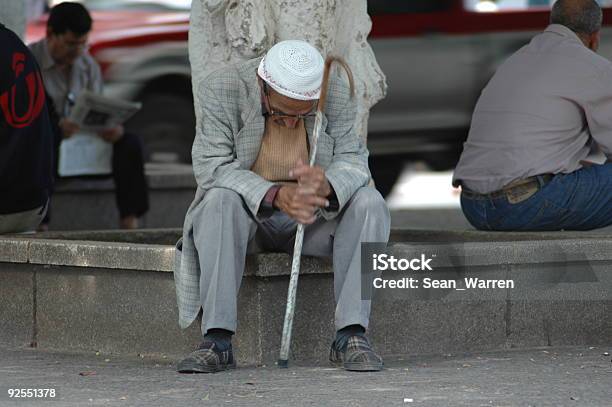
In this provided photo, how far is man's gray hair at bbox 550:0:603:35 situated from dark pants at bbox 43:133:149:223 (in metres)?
2.94

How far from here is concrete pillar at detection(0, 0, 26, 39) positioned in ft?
28.6

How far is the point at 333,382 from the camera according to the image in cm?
543

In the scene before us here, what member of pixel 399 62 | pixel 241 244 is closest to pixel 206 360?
pixel 241 244

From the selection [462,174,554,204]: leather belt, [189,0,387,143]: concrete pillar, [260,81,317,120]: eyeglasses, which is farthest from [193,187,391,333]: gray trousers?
[462,174,554,204]: leather belt

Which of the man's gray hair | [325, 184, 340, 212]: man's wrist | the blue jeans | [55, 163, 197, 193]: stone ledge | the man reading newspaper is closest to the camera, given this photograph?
[325, 184, 340, 212]: man's wrist

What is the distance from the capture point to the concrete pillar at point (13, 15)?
873cm

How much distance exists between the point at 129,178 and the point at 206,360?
3656 mm

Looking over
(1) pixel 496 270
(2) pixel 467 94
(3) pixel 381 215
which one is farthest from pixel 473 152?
(2) pixel 467 94

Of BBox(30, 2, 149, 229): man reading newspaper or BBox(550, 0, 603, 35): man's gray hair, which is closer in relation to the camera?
BBox(550, 0, 603, 35): man's gray hair

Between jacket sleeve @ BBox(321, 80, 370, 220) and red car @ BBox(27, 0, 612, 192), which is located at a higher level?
Answer: jacket sleeve @ BBox(321, 80, 370, 220)

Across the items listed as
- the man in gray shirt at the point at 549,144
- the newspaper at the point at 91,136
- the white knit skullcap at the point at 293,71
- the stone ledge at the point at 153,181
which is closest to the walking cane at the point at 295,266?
the white knit skullcap at the point at 293,71

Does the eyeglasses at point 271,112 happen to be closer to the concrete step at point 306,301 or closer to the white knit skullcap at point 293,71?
the white knit skullcap at point 293,71

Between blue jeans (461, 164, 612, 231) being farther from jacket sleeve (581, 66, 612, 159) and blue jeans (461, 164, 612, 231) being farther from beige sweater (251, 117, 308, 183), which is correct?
beige sweater (251, 117, 308, 183)

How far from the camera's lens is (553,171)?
698 cm
